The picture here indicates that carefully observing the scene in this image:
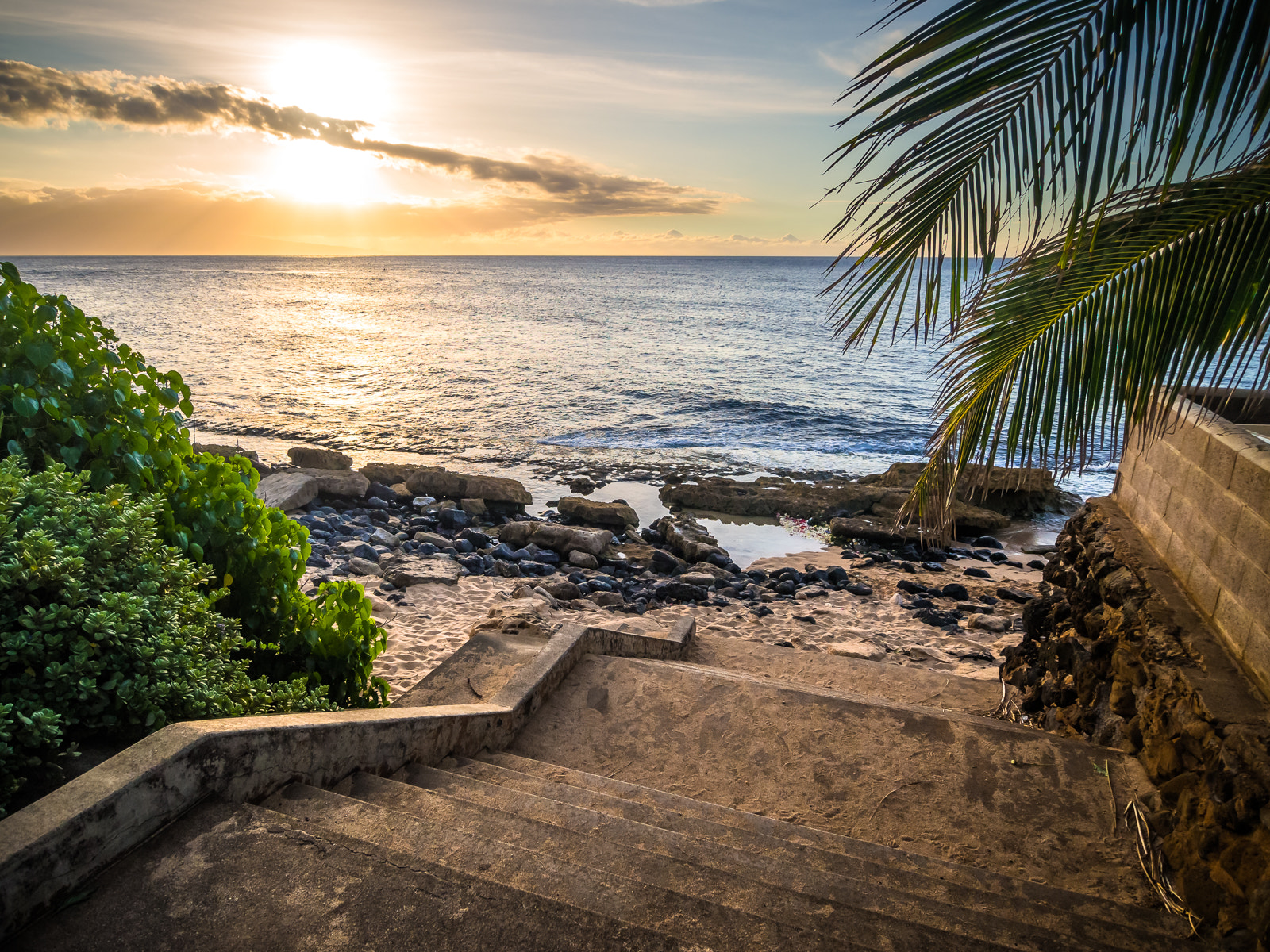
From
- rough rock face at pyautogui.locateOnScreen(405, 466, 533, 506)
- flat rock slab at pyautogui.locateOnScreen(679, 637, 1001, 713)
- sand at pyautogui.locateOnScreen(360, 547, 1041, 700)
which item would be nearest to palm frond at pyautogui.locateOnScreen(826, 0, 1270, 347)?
flat rock slab at pyautogui.locateOnScreen(679, 637, 1001, 713)

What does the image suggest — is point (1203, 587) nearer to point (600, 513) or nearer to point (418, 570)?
point (418, 570)

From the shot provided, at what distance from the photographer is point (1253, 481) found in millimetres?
3455

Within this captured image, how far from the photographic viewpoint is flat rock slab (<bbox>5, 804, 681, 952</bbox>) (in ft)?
5.91

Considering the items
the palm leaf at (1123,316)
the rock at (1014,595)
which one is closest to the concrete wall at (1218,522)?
the palm leaf at (1123,316)

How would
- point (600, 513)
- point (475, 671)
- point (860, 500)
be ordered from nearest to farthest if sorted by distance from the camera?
point (475, 671)
point (600, 513)
point (860, 500)

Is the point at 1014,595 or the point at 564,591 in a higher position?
the point at 564,591

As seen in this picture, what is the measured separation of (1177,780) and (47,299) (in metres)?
5.66

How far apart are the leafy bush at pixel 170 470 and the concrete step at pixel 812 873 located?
1134 mm

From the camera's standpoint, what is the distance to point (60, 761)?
228 cm

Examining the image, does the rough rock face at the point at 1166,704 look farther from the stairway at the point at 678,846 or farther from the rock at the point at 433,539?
the rock at the point at 433,539

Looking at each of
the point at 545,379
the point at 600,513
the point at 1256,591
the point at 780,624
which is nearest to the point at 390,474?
the point at 600,513

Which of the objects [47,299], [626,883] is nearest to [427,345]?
[47,299]

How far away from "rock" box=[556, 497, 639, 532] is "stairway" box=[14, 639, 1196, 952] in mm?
7491

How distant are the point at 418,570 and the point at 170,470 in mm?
5531
